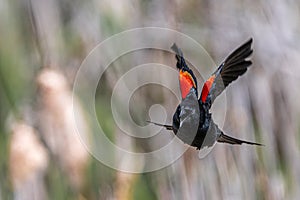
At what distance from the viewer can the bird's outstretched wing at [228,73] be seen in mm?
310

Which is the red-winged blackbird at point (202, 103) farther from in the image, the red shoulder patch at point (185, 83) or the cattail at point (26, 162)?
the cattail at point (26, 162)

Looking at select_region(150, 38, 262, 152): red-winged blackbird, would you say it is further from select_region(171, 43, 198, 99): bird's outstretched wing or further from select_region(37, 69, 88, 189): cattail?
select_region(37, 69, 88, 189): cattail

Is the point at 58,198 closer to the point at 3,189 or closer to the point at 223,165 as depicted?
the point at 3,189

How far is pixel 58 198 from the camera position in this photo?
68 centimetres

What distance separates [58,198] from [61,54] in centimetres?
17

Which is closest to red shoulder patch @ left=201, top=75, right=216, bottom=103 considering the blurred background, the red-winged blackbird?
the red-winged blackbird

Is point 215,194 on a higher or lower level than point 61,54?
lower

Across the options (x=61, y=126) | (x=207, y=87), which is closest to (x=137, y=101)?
(x=61, y=126)

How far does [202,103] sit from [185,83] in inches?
0.5

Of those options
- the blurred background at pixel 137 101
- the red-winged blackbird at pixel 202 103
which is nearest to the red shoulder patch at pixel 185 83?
the red-winged blackbird at pixel 202 103

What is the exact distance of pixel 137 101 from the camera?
2.24ft

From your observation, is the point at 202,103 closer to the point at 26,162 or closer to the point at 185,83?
the point at 185,83

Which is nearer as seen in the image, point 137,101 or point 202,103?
point 202,103

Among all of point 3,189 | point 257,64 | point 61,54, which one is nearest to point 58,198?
point 3,189
